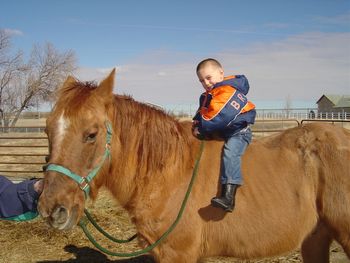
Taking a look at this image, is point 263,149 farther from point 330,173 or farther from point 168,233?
point 168,233

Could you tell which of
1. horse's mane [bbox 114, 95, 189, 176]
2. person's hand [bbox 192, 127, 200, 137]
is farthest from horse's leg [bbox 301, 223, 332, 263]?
horse's mane [bbox 114, 95, 189, 176]

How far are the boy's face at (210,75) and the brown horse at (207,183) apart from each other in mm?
581

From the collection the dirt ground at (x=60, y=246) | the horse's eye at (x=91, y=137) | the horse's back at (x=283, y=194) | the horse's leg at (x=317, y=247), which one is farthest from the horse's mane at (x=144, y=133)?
the dirt ground at (x=60, y=246)

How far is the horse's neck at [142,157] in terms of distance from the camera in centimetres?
284

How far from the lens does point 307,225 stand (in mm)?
3096

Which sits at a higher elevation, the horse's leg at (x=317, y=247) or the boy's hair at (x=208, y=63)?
the boy's hair at (x=208, y=63)

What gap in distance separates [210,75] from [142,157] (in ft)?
3.84

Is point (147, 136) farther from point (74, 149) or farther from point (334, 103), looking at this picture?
point (334, 103)

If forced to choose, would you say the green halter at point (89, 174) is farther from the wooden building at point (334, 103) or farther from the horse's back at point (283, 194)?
the wooden building at point (334, 103)

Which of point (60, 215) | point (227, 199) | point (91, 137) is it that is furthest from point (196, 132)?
point (60, 215)

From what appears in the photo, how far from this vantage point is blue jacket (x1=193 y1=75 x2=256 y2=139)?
2.96m

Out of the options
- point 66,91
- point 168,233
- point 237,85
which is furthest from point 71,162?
point 237,85

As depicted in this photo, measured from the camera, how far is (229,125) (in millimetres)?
3014

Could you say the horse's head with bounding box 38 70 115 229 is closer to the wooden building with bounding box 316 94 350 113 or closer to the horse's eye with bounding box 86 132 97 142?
the horse's eye with bounding box 86 132 97 142
